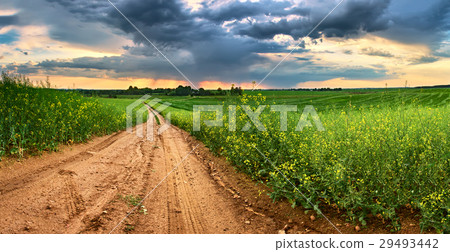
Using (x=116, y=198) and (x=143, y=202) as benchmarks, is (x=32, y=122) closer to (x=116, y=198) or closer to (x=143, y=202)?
(x=116, y=198)

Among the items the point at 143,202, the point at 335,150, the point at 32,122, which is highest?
the point at 32,122

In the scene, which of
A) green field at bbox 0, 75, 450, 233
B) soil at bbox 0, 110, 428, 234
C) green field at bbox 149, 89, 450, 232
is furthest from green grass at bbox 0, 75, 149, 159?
green field at bbox 149, 89, 450, 232

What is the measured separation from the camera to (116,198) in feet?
21.6

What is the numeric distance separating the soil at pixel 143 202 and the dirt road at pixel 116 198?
2 cm

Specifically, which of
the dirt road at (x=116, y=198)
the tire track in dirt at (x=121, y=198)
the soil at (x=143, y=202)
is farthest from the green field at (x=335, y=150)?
the dirt road at (x=116, y=198)

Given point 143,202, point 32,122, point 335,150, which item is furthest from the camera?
point 32,122

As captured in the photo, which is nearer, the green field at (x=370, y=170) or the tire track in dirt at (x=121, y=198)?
the green field at (x=370, y=170)

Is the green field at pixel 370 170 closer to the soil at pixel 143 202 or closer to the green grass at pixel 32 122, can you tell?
the soil at pixel 143 202

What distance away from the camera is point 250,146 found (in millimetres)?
8031

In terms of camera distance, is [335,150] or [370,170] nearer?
[370,170]

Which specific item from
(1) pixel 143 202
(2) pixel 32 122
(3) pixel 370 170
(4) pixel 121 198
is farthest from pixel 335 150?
(2) pixel 32 122

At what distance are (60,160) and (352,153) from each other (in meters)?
9.03

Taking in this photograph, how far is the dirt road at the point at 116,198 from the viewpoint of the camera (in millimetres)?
5309

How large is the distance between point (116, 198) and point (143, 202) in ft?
2.07
